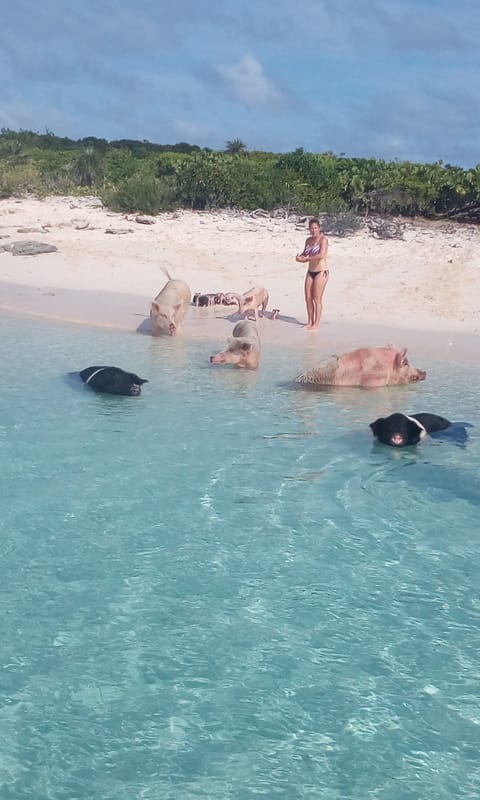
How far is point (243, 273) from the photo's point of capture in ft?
58.6

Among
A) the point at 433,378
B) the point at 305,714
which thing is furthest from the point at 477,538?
the point at 433,378

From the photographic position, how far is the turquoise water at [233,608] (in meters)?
3.71

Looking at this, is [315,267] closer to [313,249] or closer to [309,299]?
[313,249]

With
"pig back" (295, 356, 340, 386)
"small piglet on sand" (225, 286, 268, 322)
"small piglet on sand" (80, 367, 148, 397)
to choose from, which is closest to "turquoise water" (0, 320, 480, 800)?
"small piglet on sand" (80, 367, 148, 397)

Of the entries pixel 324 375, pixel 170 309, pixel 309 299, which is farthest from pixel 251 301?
pixel 324 375

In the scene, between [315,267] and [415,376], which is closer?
[415,376]

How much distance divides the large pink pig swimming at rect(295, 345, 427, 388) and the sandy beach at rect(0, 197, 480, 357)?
7.84 feet

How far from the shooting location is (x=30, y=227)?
21578mm

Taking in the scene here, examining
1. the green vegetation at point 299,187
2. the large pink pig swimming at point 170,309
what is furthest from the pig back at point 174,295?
the green vegetation at point 299,187

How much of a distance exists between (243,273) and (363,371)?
8142mm

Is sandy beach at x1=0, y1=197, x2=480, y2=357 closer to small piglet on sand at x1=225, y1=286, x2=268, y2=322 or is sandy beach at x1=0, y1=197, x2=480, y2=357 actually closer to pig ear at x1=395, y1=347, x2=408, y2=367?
small piglet on sand at x1=225, y1=286, x2=268, y2=322

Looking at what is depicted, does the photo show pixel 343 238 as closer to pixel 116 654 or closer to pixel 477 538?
pixel 477 538

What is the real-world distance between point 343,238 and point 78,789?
17996 mm

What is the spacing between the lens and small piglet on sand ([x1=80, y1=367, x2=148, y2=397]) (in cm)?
941
